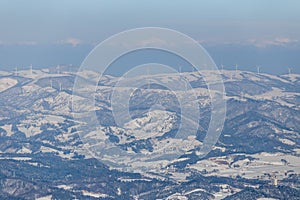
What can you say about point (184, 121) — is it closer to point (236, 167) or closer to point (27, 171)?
point (236, 167)

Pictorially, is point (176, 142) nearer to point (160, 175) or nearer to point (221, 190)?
point (160, 175)

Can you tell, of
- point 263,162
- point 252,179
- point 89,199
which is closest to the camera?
point 89,199

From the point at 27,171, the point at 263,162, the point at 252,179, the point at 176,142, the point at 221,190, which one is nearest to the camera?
the point at 221,190

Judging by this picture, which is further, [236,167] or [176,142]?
[176,142]

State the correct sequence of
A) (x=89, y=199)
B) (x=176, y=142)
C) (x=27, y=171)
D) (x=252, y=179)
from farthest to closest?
(x=176, y=142), (x=27, y=171), (x=252, y=179), (x=89, y=199)

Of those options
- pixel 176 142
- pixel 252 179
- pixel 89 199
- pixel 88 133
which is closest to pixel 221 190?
pixel 252 179

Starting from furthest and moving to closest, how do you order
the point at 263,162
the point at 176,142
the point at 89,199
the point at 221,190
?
the point at 176,142 < the point at 263,162 < the point at 221,190 < the point at 89,199

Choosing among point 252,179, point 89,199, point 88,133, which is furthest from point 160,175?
point 88,133

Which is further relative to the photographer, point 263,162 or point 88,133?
point 88,133
